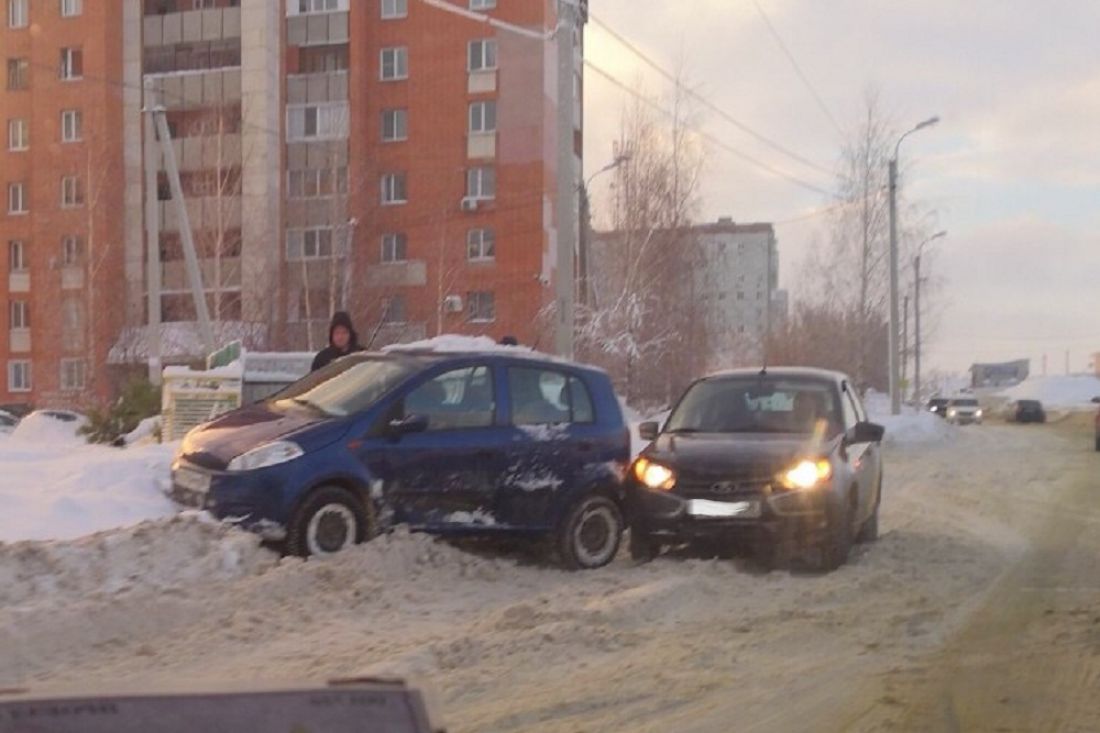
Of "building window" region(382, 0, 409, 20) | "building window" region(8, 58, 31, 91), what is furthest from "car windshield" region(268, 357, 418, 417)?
"building window" region(8, 58, 31, 91)

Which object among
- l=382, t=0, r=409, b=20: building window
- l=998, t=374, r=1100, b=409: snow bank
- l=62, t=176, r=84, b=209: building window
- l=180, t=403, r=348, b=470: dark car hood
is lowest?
l=998, t=374, r=1100, b=409: snow bank

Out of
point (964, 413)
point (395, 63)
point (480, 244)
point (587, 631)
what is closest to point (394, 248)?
point (480, 244)

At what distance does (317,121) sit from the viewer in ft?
154

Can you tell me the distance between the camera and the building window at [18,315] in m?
47.9

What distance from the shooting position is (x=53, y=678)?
6.02 metres

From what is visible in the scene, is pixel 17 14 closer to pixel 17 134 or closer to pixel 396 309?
pixel 17 134

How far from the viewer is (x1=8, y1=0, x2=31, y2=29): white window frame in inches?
1907

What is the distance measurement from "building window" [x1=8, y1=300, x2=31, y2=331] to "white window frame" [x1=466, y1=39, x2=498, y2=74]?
19.5 meters

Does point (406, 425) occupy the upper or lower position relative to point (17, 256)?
lower

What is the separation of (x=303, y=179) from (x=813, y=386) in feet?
126

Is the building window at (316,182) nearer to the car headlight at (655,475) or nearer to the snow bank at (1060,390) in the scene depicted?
the car headlight at (655,475)

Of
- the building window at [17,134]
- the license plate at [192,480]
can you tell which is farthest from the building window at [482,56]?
the license plate at [192,480]

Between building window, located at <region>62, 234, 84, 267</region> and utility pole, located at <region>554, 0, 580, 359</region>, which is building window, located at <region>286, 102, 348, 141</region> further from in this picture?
utility pole, located at <region>554, 0, 580, 359</region>

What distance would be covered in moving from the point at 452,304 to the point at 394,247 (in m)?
3.37
